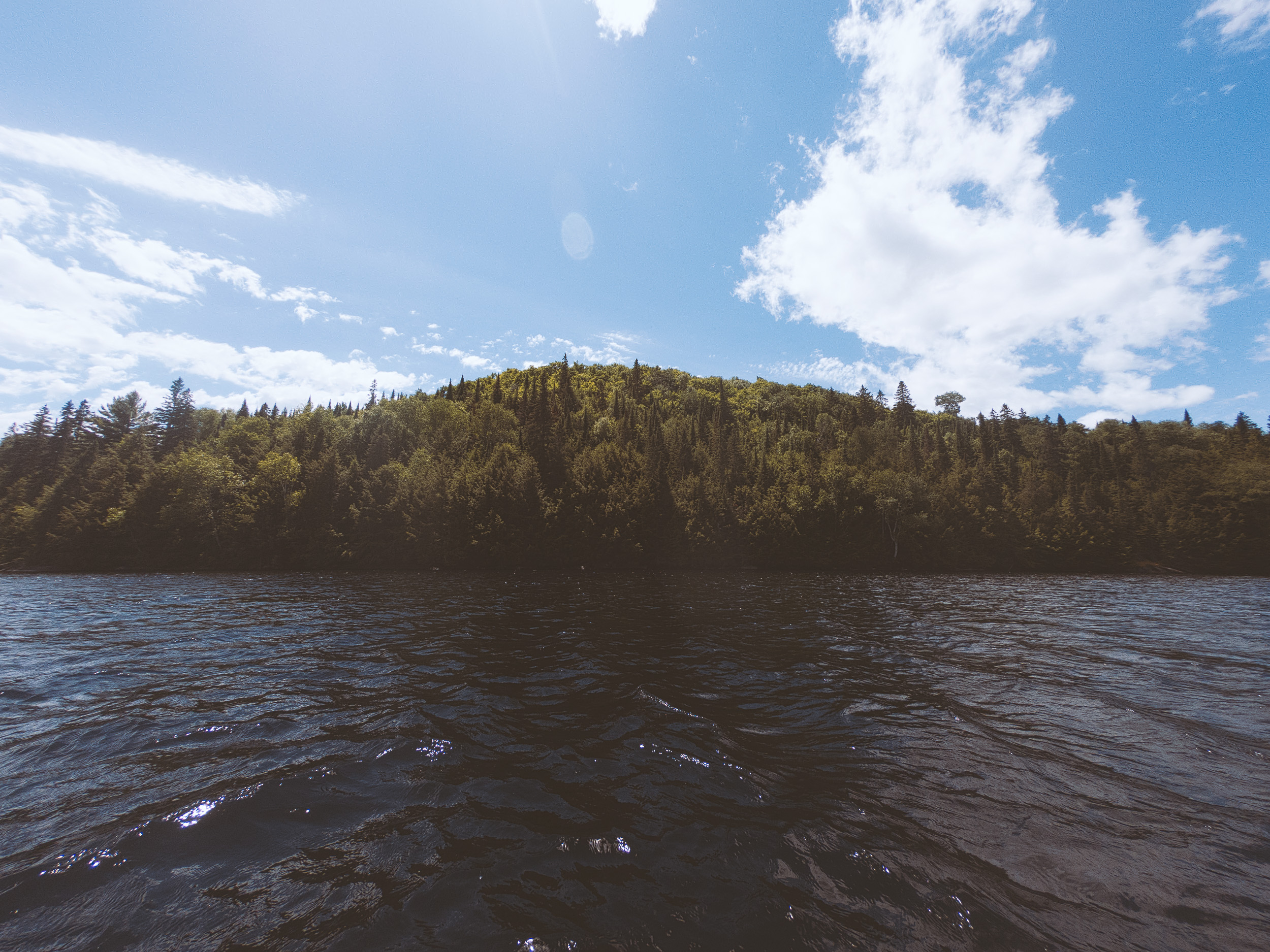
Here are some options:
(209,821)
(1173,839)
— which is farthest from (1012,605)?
(209,821)

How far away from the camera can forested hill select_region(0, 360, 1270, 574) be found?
237 ft

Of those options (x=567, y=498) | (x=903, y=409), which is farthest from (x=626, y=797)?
(x=903, y=409)

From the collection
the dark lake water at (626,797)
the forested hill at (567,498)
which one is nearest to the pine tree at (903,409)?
the forested hill at (567,498)

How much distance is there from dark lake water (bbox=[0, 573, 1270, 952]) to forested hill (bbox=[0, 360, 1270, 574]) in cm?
5743

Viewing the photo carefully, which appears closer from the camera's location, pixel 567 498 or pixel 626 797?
pixel 626 797

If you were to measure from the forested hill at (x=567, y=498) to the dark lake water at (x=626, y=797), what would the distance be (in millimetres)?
57429

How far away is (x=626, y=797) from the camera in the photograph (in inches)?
313

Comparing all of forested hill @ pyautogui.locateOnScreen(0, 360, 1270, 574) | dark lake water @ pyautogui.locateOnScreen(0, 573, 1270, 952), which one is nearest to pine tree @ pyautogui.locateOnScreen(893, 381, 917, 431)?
forested hill @ pyautogui.locateOnScreen(0, 360, 1270, 574)

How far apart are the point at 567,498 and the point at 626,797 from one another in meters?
73.0

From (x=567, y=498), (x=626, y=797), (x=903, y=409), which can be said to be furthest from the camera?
(x=903, y=409)

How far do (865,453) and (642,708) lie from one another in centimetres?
11597

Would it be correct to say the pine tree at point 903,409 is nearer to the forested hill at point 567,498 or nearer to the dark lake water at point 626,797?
the forested hill at point 567,498

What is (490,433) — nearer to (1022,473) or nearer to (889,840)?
(889,840)

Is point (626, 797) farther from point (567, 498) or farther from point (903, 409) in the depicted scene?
point (903, 409)
